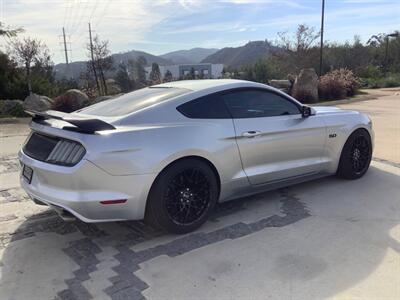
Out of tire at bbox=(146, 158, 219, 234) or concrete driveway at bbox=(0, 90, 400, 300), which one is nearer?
concrete driveway at bbox=(0, 90, 400, 300)

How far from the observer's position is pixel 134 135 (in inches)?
142

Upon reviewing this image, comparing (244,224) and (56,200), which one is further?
(244,224)

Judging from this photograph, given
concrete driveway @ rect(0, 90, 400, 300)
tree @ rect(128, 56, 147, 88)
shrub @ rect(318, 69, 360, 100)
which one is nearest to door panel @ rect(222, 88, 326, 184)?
concrete driveway @ rect(0, 90, 400, 300)

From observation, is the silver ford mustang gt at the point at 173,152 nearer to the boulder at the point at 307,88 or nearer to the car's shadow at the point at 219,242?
the car's shadow at the point at 219,242

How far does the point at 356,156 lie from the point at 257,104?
1.77m

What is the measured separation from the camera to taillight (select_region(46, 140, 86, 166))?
3.47 m

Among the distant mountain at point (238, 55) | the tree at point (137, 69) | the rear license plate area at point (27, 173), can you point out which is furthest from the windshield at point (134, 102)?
the distant mountain at point (238, 55)

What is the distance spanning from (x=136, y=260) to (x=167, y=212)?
19.8 inches

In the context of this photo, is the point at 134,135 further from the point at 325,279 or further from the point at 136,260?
the point at 325,279

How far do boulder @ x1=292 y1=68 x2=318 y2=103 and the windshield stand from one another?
12.9 meters

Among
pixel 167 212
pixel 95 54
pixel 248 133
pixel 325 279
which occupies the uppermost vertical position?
pixel 95 54

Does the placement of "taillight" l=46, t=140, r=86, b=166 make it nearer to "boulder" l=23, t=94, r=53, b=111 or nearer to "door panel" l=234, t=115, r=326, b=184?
"door panel" l=234, t=115, r=326, b=184

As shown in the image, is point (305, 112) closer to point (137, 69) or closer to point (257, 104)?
point (257, 104)

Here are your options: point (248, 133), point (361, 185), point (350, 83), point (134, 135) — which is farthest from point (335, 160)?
point (350, 83)
